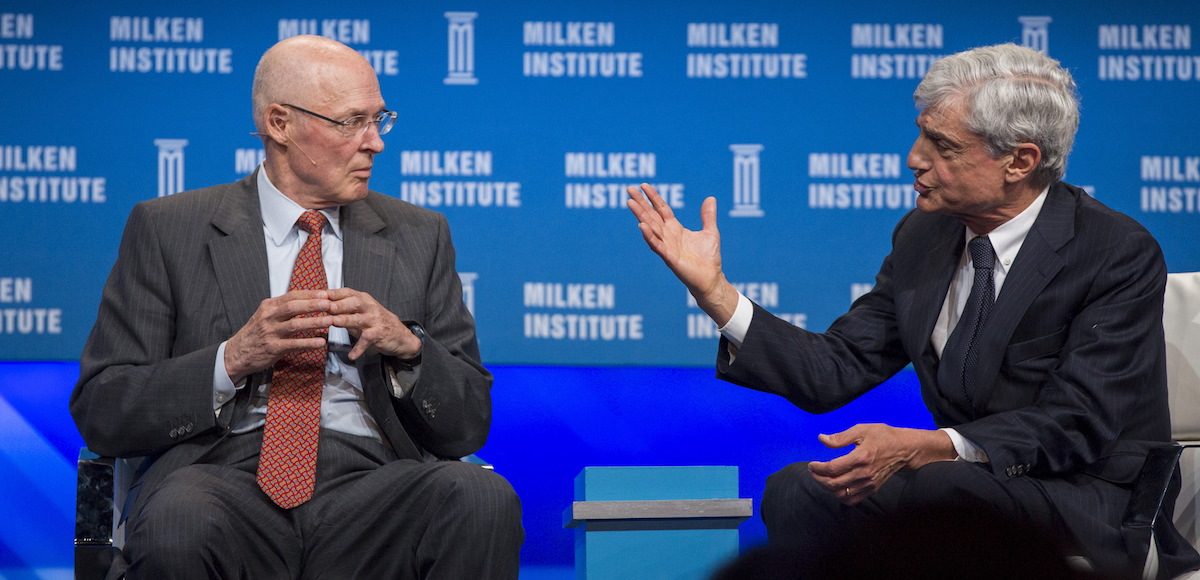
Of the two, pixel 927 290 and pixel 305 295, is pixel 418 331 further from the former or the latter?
pixel 927 290

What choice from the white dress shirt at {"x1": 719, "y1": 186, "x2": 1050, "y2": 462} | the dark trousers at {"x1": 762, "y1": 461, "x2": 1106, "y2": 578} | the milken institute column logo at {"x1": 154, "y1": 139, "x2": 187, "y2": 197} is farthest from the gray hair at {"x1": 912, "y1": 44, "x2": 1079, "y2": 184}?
the milken institute column logo at {"x1": 154, "y1": 139, "x2": 187, "y2": 197}

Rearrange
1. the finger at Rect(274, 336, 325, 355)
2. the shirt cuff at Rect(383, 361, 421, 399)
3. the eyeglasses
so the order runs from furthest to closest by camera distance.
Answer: the eyeglasses → the shirt cuff at Rect(383, 361, 421, 399) → the finger at Rect(274, 336, 325, 355)

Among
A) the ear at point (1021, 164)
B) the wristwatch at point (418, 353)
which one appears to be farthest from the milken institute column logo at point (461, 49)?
the ear at point (1021, 164)

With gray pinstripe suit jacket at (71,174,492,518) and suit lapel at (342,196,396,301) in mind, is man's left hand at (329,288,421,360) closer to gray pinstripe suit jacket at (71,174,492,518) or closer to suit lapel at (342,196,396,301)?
gray pinstripe suit jacket at (71,174,492,518)

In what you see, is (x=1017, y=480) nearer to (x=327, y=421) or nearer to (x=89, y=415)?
(x=327, y=421)

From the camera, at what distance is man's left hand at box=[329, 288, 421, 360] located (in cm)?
252

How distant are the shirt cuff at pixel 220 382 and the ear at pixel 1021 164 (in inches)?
65.6

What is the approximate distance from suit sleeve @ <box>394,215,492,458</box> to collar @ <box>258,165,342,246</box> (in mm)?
251

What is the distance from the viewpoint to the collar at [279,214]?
2.85 meters

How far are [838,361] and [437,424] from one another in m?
0.89

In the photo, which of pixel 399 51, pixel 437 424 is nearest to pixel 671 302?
pixel 399 51

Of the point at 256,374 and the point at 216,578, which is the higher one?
the point at 256,374

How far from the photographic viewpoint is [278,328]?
98.3 inches

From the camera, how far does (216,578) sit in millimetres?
2361
